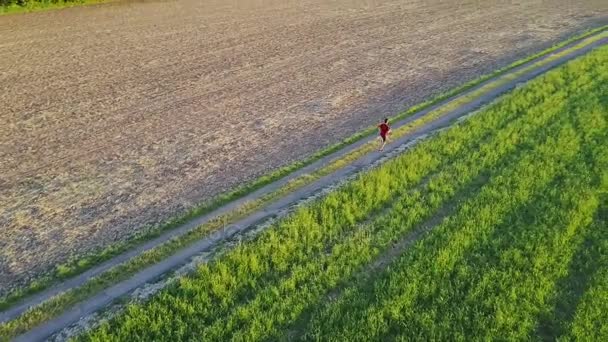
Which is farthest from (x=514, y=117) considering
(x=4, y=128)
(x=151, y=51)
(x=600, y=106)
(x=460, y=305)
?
(x=151, y=51)

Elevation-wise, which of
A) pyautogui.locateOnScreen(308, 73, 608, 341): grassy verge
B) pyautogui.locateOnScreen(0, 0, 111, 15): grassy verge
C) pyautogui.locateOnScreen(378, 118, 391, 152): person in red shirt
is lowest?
pyautogui.locateOnScreen(308, 73, 608, 341): grassy verge

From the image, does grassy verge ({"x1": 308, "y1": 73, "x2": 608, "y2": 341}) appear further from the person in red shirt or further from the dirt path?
the person in red shirt

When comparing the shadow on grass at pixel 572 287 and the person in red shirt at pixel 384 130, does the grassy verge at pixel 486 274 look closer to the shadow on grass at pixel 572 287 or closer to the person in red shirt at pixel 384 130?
the shadow on grass at pixel 572 287

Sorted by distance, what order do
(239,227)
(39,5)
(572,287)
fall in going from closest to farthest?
1. (572,287)
2. (239,227)
3. (39,5)

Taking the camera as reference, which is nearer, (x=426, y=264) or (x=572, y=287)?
(x=572, y=287)

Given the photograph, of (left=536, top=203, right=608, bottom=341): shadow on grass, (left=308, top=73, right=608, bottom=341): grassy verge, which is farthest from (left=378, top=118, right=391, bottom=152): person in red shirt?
(left=536, top=203, right=608, bottom=341): shadow on grass

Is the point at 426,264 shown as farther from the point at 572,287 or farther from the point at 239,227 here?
the point at 239,227

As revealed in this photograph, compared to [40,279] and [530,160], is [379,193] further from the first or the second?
[40,279]

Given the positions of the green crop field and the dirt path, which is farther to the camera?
the dirt path

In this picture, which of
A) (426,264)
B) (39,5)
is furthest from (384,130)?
(39,5)
